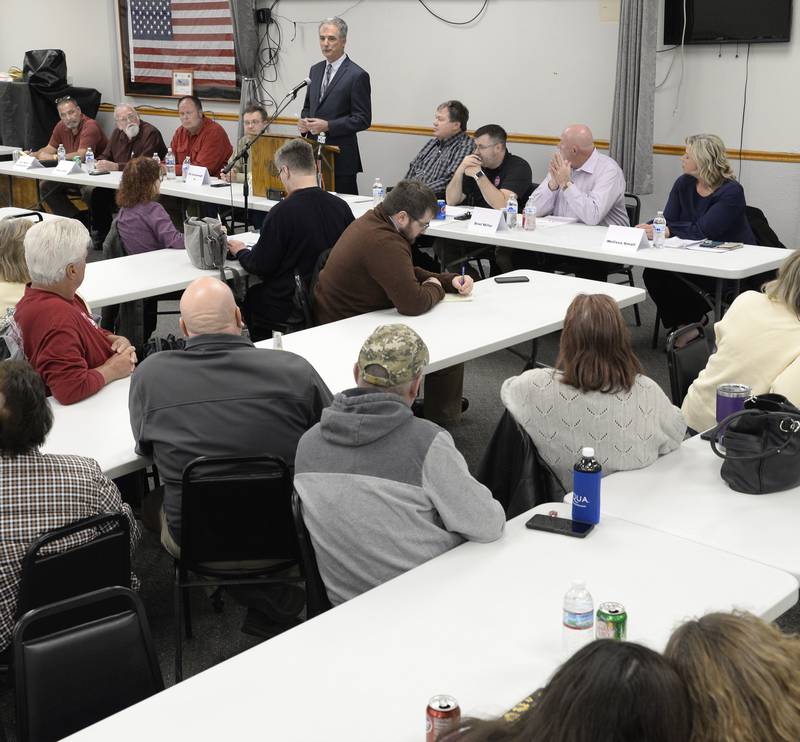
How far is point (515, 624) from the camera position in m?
1.97

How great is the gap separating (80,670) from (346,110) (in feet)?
20.1

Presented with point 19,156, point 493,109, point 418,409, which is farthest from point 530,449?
point 19,156

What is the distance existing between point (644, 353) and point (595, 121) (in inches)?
88.2

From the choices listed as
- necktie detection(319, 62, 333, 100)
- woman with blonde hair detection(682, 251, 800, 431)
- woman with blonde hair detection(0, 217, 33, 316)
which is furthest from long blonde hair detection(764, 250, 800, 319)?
necktie detection(319, 62, 333, 100)

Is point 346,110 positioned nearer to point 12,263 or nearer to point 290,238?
point 290,238

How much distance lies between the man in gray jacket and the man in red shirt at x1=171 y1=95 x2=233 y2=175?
6.51m

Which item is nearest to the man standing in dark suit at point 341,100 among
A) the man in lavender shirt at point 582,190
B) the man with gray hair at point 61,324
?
the man in lavender shirt at point 582,190

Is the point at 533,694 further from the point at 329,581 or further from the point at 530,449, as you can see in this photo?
the point at 530,449

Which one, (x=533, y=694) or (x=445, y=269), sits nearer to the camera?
(x=533, y=694)

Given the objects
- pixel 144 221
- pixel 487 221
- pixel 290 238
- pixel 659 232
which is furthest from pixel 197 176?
pixel 659 232

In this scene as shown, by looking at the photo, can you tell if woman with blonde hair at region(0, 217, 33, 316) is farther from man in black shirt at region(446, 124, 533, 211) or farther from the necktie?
the necktie

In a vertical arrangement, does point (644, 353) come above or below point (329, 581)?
below

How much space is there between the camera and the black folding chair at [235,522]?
258 centimetres

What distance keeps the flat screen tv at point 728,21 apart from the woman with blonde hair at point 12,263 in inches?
185
